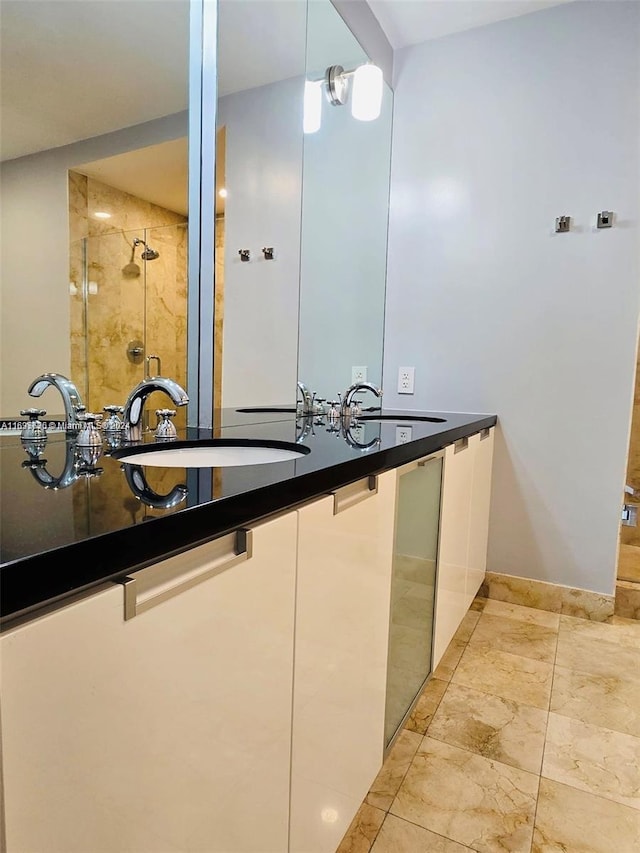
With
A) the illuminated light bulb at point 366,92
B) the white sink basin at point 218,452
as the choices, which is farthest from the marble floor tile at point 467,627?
the illuminated light bulb at point 366,92

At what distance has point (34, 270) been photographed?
0.97 m

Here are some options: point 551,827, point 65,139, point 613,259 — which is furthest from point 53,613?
point 613,259

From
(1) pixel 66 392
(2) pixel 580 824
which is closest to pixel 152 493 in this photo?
(1) pixel 66 392

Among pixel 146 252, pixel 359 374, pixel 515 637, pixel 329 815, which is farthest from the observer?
pixel 359 374

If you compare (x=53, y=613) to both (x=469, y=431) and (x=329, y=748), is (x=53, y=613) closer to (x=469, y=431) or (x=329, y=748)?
(x=329, y=748)

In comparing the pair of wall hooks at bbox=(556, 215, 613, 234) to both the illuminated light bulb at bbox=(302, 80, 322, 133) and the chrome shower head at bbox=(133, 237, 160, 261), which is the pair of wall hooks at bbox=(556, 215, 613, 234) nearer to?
the illuminated light bulb at bbox=(302, 80, 322, 133)

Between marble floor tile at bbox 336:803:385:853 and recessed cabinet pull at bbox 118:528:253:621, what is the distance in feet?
2.80

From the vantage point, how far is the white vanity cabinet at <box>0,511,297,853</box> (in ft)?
1.26

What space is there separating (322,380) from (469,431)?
71 centimetres

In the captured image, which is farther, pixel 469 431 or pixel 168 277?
pixel 469 431

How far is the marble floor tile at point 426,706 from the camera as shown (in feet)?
4.70

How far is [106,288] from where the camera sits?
1116mm

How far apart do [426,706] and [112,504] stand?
53.6 inches

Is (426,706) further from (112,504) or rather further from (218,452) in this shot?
(112,504)
